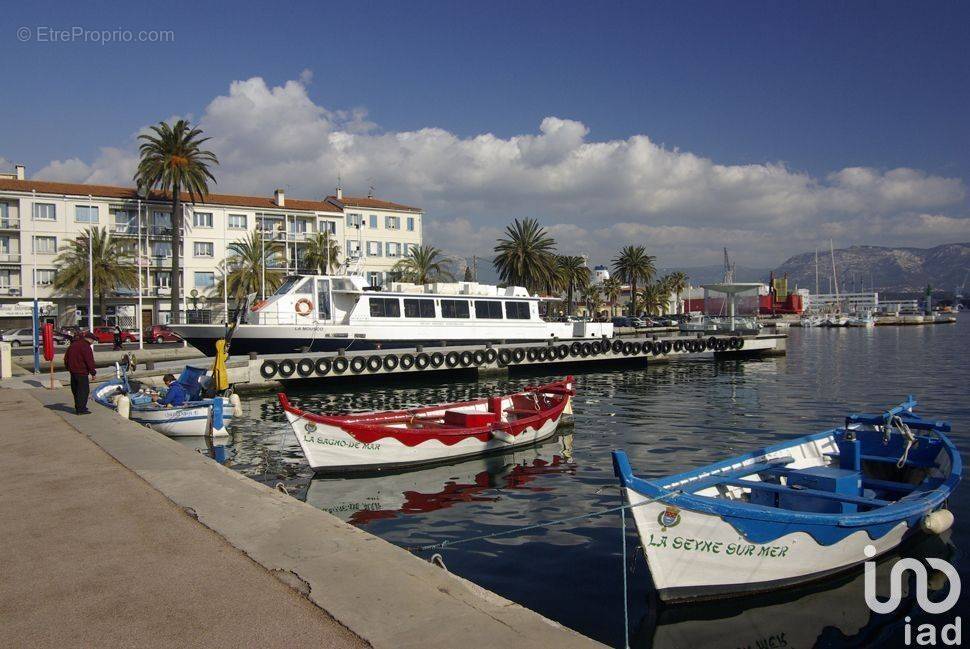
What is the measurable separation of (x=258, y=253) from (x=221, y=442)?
1894 inches

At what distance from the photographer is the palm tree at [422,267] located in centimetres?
6994

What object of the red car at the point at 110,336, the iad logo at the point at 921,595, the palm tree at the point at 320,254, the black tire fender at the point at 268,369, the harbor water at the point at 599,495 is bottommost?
the iad logo at the point at 921,595

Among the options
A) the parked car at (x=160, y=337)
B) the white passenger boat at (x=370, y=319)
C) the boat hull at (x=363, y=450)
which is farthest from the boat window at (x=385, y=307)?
the parked car at (x=160, y=337)

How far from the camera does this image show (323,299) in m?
32.9

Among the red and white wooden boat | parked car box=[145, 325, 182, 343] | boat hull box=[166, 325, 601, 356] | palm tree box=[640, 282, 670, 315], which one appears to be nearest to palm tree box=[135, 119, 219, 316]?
parked car box=[145, 325, 182, 343]

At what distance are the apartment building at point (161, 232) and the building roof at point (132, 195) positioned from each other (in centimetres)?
9

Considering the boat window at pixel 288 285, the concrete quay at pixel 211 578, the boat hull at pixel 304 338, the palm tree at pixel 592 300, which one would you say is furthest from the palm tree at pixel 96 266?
the palm tree at pixel 592 300

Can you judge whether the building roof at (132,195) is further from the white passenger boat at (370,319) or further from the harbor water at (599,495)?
the harbor water at (599,495)

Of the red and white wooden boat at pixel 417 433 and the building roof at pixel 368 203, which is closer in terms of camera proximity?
the red and white wooden boat at pixel 417 433

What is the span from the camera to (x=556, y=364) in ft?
132

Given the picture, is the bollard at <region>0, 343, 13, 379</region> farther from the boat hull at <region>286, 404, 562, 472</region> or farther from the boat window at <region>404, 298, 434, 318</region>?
the boat hull at <region>286, 404, 562, 472</region>

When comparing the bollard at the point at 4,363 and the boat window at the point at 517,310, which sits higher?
the boat window at the point at 517,310

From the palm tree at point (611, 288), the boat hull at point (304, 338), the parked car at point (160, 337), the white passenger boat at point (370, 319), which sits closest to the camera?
the boat hull at point (304, 338)

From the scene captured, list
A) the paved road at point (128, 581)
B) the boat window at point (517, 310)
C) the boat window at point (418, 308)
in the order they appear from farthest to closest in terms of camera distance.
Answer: the boat window at point (517, 310) < the boat window at point (418, 308) < the paved road at point (128, 581)
